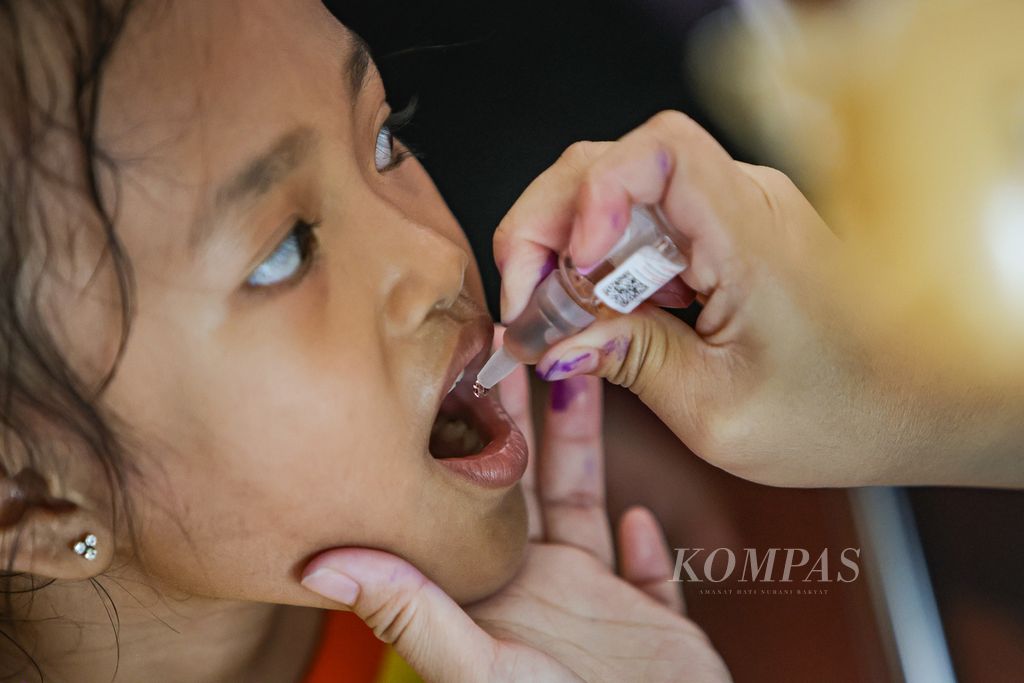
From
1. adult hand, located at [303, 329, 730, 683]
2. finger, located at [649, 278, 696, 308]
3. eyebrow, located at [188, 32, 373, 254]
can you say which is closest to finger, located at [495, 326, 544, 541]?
adult hand, located at [303, 329, 730, 683]

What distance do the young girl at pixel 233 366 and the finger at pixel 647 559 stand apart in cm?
7

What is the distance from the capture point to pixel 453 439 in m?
0.95

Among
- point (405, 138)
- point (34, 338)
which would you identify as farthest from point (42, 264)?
point (405, 138)

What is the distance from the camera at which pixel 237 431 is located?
77 cm

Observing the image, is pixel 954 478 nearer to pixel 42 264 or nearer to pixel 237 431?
pixel 237 431

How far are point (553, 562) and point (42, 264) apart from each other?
59 centimetres

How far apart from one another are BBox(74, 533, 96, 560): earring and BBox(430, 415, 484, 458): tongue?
0.30 meters

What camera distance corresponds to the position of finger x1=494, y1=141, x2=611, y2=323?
2.43 feet

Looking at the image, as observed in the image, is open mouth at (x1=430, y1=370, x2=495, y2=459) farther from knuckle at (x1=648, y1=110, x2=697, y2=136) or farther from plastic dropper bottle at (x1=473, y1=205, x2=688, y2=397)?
knuckle at (x1=648, y1=110, x2=697, y2=136)

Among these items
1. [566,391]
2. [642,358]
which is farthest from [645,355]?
[566,391]

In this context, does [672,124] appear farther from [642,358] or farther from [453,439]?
[453,439]

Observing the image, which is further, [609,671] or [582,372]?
[609,671]

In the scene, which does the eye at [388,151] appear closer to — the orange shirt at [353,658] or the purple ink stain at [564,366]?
the purple ink stain at [564,366]

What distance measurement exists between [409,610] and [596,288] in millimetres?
319
